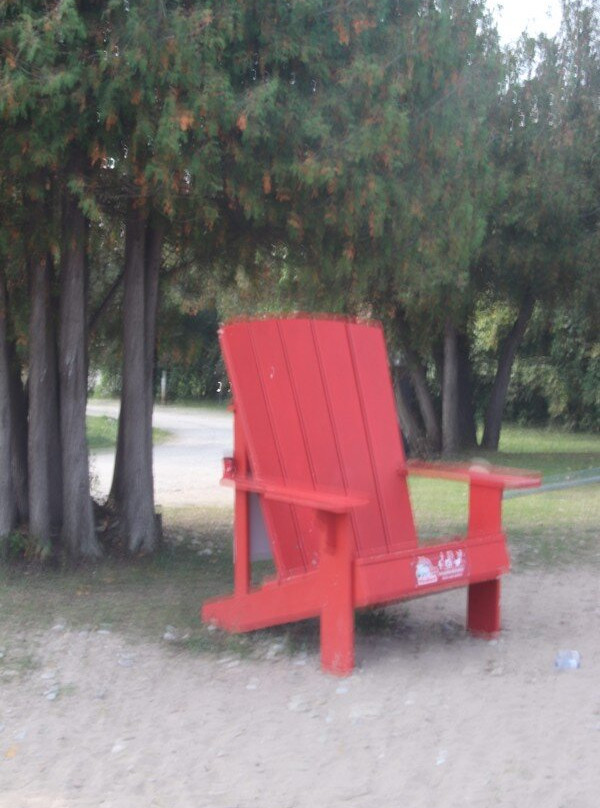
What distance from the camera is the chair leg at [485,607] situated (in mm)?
6086

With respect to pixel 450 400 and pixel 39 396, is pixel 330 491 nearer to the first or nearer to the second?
pixel 39 396

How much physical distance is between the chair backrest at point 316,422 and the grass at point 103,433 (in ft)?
48.0

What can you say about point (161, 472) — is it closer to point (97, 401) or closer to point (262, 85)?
point (262, 85)

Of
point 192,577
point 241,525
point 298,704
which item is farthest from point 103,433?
point 298,704

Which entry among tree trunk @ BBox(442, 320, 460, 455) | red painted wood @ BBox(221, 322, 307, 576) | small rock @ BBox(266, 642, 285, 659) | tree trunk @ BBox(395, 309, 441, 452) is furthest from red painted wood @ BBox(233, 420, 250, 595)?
tree trunk @ BBox(442, 320, 460, 455)

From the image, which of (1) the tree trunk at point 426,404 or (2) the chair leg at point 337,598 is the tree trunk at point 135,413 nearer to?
(2) the chair leg at point 337,598

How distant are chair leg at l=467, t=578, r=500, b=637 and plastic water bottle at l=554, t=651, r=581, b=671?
576mm

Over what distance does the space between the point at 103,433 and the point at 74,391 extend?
1815 cm

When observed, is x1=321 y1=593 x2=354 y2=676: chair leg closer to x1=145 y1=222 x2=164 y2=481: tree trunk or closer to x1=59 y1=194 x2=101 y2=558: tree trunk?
x1=59 y1=194 x2=101 y2=558: tree trunk

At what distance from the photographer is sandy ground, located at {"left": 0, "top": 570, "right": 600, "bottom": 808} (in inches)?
156

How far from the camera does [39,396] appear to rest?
809 cm

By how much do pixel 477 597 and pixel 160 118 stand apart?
3623 mm

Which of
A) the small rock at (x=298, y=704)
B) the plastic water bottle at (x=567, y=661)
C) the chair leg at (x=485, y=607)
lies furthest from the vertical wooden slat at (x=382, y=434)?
the small rock at (x=298, y=704)

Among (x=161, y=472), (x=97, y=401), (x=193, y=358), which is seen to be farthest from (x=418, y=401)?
(x=97, y=401)
